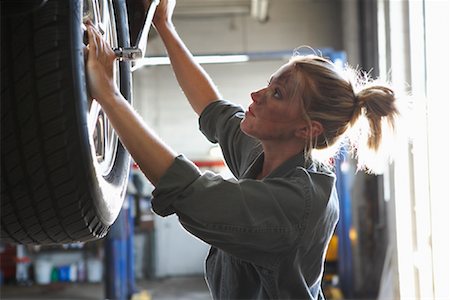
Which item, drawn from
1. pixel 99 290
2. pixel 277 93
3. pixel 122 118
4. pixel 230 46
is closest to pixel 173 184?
pixel 122 118

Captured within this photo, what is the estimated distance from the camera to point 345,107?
1517 millimetres

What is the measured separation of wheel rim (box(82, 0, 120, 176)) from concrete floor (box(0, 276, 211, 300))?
500 cm

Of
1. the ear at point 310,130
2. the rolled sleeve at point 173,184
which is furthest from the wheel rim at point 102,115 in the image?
the ear at point 310,130

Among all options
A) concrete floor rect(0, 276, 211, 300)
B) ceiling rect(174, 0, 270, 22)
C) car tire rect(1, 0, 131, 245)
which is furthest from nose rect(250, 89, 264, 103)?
ceiling rect(174, 0, 270, 22)

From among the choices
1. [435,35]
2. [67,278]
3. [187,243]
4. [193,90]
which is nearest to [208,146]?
[187,243]

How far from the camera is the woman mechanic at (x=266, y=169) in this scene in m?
1.27

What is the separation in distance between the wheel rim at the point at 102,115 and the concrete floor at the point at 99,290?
5.00 m

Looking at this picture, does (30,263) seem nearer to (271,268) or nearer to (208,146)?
(208,146)

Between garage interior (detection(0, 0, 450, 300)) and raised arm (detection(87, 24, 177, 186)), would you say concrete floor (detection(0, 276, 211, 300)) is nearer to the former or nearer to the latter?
garage interior (detection(0, 0, 450, 300))

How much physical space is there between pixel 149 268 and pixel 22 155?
304 inches

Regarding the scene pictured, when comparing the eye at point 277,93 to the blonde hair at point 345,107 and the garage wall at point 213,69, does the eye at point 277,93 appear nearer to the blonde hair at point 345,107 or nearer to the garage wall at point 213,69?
the blonde hair at point 345,107

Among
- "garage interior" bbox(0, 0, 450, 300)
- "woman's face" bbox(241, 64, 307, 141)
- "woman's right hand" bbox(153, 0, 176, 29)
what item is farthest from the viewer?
"garage interior" bbox(0, 0, 450, 300)

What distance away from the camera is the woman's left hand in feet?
4.04

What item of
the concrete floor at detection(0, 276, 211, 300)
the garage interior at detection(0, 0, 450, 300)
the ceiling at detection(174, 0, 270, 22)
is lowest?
the concrete floor at detection(0, 276, 211, 300)
